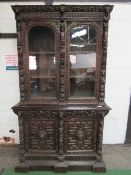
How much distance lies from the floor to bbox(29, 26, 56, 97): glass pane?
1.09 meters

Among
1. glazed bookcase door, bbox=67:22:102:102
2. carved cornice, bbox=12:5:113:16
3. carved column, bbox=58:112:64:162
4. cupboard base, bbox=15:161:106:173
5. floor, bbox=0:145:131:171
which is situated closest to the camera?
carved cornice, bbox=12:5:113:16

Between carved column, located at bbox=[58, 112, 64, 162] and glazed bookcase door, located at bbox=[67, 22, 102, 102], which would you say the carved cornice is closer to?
glazed bookcase door, located at bbox=[67, 22, 102, 102]

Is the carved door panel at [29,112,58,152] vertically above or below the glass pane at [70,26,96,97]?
below

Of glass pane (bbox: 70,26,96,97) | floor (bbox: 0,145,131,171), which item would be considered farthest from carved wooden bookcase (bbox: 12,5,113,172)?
floor (bbox: 0,145,131,171)

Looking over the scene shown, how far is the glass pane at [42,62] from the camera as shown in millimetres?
3055

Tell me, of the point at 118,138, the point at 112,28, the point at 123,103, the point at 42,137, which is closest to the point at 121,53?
the point at 112,28

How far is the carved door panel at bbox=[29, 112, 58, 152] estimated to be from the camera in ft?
10.4

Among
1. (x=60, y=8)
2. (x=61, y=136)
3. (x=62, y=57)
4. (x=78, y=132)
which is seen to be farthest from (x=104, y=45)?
(x=61, y=136)

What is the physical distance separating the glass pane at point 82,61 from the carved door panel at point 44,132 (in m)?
0.44

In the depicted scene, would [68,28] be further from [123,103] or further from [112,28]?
[123,103]

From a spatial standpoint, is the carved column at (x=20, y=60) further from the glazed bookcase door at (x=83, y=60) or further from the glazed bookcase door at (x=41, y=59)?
the glazed bookcase door at (x=83, y=60)

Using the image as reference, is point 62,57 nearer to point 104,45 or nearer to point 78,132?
point 104,45

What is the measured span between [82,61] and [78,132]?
0.95 metres

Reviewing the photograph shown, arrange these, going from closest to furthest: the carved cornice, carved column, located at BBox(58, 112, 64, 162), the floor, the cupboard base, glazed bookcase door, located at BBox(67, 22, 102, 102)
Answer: the carved cornice → glazed bookcase door, located at BBox(67, 22, 102, 102) → carved column, located at BBox(58, 112, 64, 162) → the cupboard base → the floor
